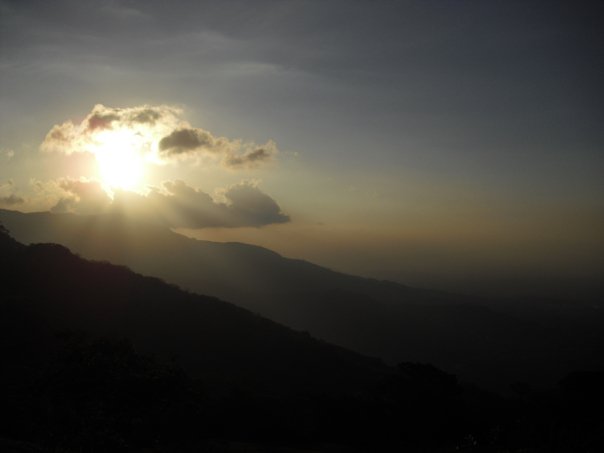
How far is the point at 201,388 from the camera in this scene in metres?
27.8

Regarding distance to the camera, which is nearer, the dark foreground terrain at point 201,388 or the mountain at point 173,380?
the dark foreground terrain at point 201,388

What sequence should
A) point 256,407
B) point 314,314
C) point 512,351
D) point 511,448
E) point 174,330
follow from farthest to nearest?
point 314,314 < point 512,351 < point 174,330 < point 256,407 < point 511,448

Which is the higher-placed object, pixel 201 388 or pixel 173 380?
pixel 173 380

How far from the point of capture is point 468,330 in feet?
630

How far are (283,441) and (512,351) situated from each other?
163m

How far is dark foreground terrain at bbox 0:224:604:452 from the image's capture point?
56.5 feet

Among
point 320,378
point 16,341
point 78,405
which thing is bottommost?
Answer: point 320,378

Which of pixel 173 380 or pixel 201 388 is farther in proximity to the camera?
pixel 201 388

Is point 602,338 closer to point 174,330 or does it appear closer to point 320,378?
point 320,378

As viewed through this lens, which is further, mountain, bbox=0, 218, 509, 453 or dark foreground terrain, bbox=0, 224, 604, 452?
mountain, bbox=0, 218, 509, 453

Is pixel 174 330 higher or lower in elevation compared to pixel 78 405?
lower

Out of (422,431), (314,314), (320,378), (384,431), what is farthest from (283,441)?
A: (314,314)

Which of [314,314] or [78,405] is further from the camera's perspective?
[314,314]

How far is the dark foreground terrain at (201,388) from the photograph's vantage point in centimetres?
1722
